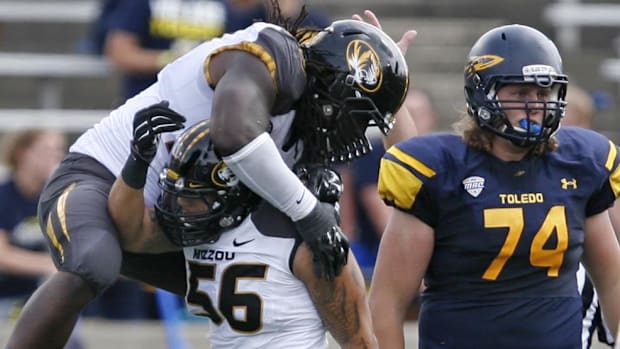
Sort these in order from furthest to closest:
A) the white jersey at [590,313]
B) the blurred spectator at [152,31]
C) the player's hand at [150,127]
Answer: the blurred spectator at [152,31] < the white jersey at [590,313] < the player's hand at [150,127]

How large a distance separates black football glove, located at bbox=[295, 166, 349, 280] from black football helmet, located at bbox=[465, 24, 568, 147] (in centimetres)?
49

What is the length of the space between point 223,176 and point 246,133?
9.5 inches

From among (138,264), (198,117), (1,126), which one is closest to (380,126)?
(198,117)

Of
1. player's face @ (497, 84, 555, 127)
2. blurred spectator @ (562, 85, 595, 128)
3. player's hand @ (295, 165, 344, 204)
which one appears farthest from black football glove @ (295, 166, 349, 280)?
blurred spectator @ (562, 85, 595, 128)

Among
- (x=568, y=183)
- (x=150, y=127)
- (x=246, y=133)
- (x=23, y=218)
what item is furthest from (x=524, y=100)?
(x=23, y=218)

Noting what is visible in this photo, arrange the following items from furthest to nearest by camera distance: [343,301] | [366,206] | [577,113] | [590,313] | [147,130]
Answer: [366,206] < [577,113] < [590,313] < [343,301] < [147,130]

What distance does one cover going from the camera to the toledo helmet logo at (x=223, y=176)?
13.4 ft

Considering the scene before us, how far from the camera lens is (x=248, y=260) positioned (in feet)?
13.4

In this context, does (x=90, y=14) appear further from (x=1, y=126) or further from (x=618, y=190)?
(x=618, y=190)

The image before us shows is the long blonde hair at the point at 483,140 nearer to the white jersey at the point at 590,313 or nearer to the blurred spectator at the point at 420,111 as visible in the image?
the white jersey at the point at 590,313

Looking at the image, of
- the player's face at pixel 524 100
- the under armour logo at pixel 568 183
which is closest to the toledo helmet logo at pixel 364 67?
the player's face at pixel 524 100

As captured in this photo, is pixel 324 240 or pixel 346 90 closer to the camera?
pixel 324 240

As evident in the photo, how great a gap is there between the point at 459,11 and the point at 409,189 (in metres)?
5.94

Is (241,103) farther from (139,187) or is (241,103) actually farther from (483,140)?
(483,140)
